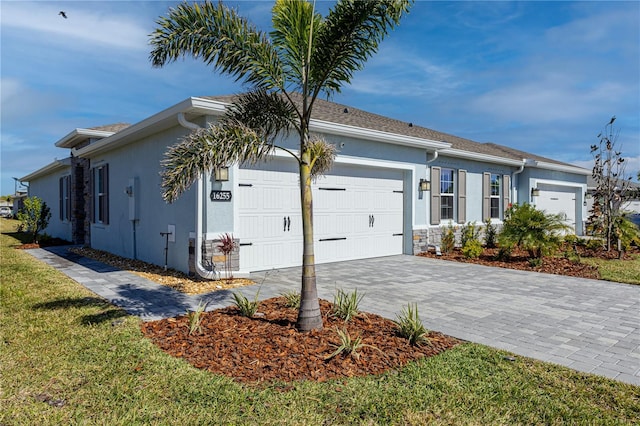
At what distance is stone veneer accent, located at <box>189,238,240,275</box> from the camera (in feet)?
24.2

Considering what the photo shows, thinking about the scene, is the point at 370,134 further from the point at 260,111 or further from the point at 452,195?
the point at 260,111

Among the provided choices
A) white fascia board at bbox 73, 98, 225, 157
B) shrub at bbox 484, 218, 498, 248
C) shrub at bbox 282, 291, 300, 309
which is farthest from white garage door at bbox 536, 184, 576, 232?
white fascia board at bbox 73, 98, 225, 157

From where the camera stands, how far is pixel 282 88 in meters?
4.75

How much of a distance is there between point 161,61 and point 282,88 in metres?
1.46

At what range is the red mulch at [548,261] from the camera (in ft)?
28.9

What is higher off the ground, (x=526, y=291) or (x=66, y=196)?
(x=66, y=196)

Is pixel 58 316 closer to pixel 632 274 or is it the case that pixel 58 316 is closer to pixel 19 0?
pixel 19 0

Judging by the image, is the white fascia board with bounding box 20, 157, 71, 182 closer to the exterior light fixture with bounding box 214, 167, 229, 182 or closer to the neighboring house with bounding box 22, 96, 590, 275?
the neighboring house with bounding box 22, 96, 590, 275

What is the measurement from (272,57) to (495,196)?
41.5 feet

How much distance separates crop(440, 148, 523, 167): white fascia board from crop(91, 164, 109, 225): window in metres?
10.4

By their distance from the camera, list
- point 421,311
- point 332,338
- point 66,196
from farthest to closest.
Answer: point 66,196 → point 421,311 → point 332,338

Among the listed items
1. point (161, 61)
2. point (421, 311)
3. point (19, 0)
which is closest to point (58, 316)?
point (161, 61)

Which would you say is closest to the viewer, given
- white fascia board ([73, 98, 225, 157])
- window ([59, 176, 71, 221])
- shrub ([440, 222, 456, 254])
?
white fascia board ([73, 98, 225, 157])

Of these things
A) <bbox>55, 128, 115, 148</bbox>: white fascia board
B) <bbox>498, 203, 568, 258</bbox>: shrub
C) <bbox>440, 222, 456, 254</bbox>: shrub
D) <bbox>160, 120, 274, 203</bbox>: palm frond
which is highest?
<bbox>55, 128, 115, 148</bbox>: white fascia board
